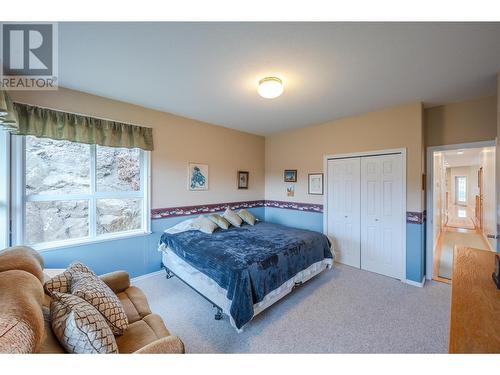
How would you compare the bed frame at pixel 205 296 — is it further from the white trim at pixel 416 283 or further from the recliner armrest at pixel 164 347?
the white trim at pixel 416 283

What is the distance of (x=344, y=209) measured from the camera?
3.61 meters

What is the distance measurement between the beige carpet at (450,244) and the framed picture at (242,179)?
3.58m

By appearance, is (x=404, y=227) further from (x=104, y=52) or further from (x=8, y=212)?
(x=8, y=212)

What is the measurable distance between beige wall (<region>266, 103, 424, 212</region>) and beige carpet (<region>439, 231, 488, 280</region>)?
137 cm

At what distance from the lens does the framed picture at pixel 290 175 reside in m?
4.30

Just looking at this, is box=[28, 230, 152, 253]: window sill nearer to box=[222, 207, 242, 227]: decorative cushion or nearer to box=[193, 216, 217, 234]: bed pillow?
box=[193, 216, 217, 234]: bed pillow

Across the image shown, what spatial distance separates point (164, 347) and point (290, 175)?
12.2ft

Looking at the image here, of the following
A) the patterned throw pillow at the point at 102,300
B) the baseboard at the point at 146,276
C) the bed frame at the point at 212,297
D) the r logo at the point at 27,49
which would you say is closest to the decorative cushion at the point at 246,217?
the bed frame at the point at 212,297

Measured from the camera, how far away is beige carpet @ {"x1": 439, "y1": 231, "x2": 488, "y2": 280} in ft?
10.9

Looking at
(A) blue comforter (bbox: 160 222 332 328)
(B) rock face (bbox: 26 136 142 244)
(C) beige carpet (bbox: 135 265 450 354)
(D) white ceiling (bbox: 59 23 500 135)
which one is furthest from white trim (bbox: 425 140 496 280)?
(B) rock face (bbox: 26 136 142 244)

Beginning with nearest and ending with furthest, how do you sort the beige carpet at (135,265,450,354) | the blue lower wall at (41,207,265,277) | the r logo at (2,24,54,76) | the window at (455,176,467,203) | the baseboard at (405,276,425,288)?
1. the r logo at (2,24,54,76)
2. the beige carpet at (135,265,450,354)
3. the blue lower wall at (41,207,265,277)
4. the baseboard at (405,276,425,288)
5. the window at (455,176,467,203)

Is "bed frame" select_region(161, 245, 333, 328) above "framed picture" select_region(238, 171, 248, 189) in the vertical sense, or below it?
below

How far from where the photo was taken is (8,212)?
2.13 meters
